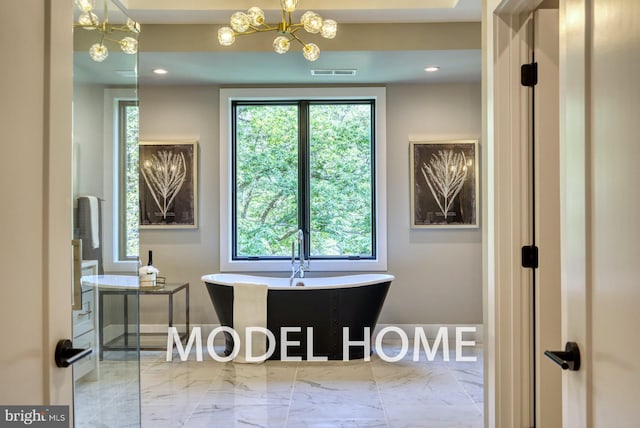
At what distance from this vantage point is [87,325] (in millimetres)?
1703

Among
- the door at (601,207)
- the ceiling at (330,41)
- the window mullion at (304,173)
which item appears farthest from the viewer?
the window mullion at (304,173)

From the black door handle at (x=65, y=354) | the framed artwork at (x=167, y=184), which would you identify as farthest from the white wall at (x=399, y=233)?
the black door handle at (x=65, y=354)

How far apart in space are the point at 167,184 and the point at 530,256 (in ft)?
12.3

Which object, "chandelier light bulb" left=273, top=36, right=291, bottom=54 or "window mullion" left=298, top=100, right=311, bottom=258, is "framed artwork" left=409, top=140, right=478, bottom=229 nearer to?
"window mullion" left=298, top=100, right=311, bottom=258

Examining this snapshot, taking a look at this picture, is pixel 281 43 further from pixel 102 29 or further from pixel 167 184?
pixel 167 184

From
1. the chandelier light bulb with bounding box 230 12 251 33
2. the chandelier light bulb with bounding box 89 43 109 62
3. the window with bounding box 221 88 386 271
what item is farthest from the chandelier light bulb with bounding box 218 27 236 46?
the window with bounding box 221 88 386 271

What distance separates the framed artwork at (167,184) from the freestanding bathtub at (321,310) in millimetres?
1056

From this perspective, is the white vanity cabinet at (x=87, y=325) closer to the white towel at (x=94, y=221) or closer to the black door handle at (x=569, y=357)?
the white towel at (x=94, y=221)

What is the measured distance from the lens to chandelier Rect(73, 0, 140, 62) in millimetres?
1608

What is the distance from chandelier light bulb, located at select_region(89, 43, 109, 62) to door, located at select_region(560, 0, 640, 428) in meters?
1.59

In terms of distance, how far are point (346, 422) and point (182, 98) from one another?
11.4ft

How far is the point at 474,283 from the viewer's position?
4.64 metres

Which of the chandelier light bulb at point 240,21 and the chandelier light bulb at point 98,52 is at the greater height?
the chandelier light bulb at point 240,21

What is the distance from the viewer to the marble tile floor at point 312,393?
283cm
